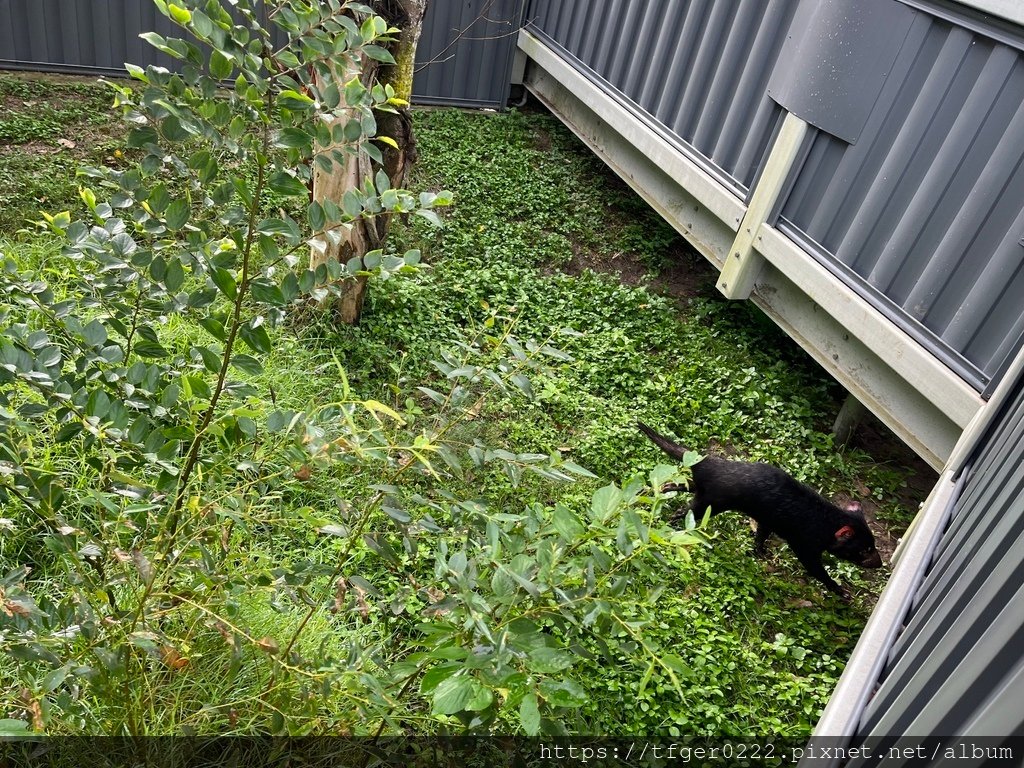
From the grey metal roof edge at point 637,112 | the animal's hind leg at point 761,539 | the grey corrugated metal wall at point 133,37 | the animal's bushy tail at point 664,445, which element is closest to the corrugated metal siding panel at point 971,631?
the animal's hind leg at point 761,539

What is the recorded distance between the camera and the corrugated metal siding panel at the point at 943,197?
397 centimetres

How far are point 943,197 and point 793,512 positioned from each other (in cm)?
190

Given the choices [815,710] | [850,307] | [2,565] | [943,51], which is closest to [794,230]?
[850,307]

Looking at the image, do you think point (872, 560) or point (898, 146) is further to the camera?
point (898, 146)

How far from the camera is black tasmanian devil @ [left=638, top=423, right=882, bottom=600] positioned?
410 centimetres

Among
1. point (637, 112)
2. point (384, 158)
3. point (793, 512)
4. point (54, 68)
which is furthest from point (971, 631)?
point (54, 68)

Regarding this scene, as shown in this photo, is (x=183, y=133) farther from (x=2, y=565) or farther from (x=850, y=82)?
(x=850, y=82)

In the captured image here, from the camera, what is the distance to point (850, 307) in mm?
4746

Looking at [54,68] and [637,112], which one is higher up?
[637,112]

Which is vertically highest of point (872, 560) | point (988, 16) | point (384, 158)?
point (988, 16)

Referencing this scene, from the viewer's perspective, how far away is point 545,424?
4.88 m

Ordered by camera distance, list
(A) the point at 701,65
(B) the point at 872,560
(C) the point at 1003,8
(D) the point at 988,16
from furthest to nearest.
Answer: (A) the point at 701,65, (B) the point at 872,560, (D) the point at 988,16, (C) the point at 1003,8

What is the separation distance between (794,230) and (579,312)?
1.64 meters

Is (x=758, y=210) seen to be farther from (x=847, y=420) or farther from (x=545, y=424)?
(x=545, y=424)
